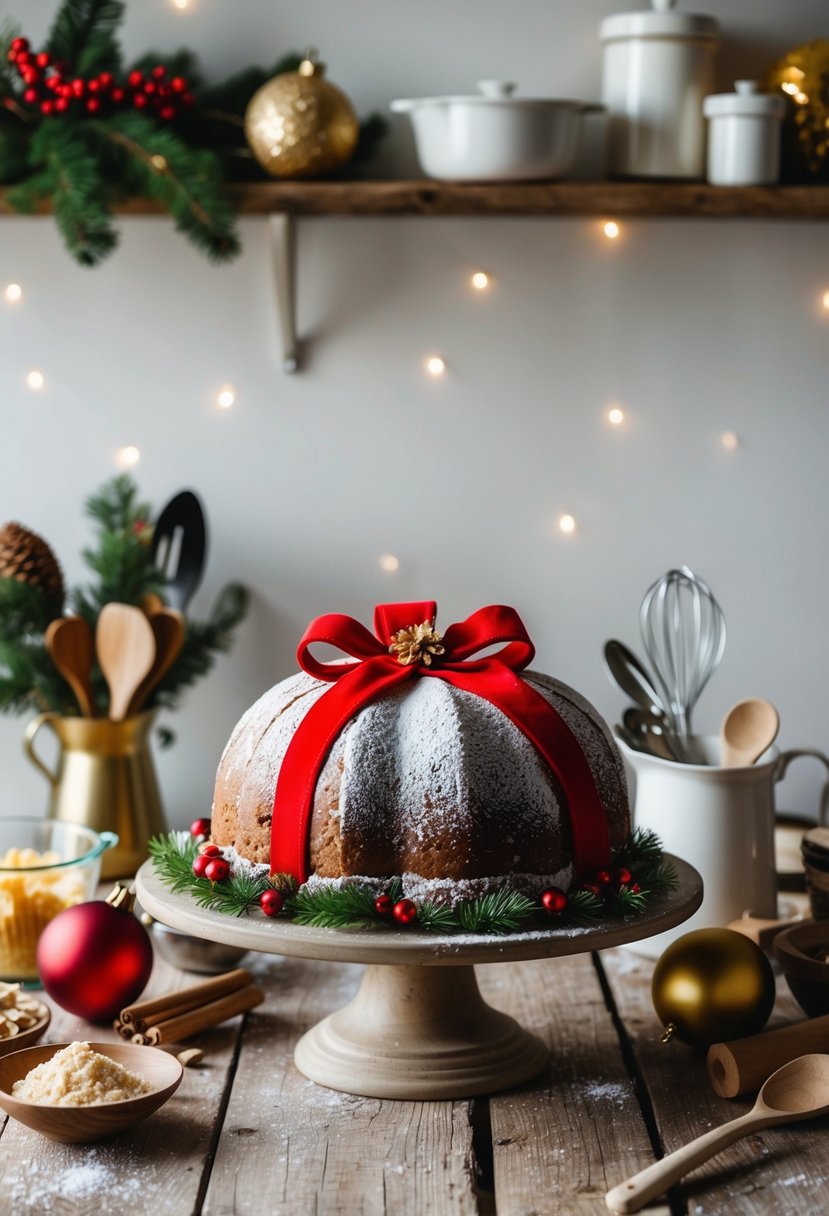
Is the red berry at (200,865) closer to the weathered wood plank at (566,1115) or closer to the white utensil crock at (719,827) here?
the weathered wood plank at (566,1115)

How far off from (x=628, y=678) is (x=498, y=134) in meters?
0.49

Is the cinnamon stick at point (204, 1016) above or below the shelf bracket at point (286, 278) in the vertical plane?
below

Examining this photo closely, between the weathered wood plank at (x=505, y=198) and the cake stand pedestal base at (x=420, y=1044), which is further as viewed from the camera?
the weathered wood plank at (x=505, y=198)

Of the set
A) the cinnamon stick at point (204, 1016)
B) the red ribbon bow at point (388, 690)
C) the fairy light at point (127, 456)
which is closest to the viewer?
the red ribbon bow at point (388, 690)

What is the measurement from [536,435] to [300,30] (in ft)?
1.53

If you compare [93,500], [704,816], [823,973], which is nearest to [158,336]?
[93,500]

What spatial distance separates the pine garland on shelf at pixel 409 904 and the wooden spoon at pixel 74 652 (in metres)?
0.42

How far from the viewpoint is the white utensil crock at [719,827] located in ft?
3.57

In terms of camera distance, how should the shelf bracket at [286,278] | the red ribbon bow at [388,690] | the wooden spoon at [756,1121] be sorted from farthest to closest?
the shelf bracket at [286,278]
the red ribbon bow at [388,690]
the wooden spoon at [756,1121]

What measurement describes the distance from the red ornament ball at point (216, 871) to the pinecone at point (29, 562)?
0.50 meters

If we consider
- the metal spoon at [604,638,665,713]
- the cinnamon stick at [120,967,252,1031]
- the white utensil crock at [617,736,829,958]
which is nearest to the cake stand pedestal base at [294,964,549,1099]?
the cinnamon stick at [120,967,252,1031]

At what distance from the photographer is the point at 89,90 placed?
123 cm

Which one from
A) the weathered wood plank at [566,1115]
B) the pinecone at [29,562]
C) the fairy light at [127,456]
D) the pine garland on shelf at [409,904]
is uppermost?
the fairy light at [127,456]

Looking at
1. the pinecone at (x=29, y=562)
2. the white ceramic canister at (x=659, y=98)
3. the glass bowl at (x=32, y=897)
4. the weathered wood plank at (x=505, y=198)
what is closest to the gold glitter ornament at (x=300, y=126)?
the weathered wood plank at (x=505, y=198)
